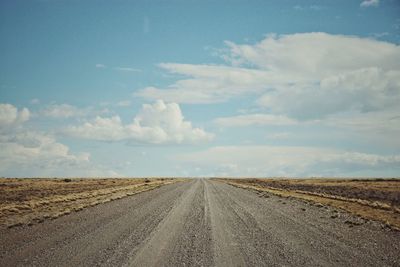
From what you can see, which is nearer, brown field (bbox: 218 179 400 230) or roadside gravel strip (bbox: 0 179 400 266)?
roadside gravel strip (bbox: 0 179 400 266)

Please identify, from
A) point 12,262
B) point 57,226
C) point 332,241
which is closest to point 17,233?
point 57,226

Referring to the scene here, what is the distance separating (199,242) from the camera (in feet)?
41.6

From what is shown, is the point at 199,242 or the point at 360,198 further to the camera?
the point at 360,198

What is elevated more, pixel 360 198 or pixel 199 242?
pixel 360 198

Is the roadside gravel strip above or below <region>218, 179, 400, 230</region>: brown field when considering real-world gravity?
below

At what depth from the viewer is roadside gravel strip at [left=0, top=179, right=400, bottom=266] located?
10117 millimetres

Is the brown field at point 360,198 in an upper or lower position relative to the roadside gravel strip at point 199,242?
upper

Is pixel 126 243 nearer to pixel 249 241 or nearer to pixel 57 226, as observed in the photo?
pixel 249 241

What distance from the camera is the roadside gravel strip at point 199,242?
33.2 ft

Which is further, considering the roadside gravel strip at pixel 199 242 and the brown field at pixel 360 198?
the brown field at pixel 360 198

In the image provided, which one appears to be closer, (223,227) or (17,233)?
(17,233)

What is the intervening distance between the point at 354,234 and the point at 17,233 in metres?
14.3

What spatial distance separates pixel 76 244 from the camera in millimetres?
12242

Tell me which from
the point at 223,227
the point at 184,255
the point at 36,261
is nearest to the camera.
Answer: the point at 36,261
